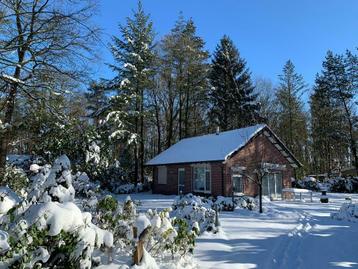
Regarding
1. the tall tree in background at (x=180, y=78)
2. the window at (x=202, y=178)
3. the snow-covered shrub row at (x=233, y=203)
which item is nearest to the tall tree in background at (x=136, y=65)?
the tall tree in background at (x=180, y=78)

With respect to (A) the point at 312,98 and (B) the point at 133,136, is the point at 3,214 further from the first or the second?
(A) the point at 312,98

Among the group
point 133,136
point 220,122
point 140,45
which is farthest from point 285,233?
point 220,122

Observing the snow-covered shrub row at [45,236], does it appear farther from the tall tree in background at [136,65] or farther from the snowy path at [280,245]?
the tall tree in background at [136,65]

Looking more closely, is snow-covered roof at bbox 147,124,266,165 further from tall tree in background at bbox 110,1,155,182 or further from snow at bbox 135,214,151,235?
snow at bbox 135,214,151,235

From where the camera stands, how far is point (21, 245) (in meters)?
3.59

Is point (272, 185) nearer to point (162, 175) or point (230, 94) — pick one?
point (162, 175)

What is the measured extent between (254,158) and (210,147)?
3.34m

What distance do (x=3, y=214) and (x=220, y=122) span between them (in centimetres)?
3402

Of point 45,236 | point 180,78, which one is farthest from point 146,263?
point 180,78

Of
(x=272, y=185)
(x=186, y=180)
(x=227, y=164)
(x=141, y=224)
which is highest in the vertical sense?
(x=227, y=164)

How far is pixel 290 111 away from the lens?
1522 inches

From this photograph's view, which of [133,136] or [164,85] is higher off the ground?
[164,85]

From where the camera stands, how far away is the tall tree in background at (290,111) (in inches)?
1527

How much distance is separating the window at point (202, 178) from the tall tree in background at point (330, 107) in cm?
2073
